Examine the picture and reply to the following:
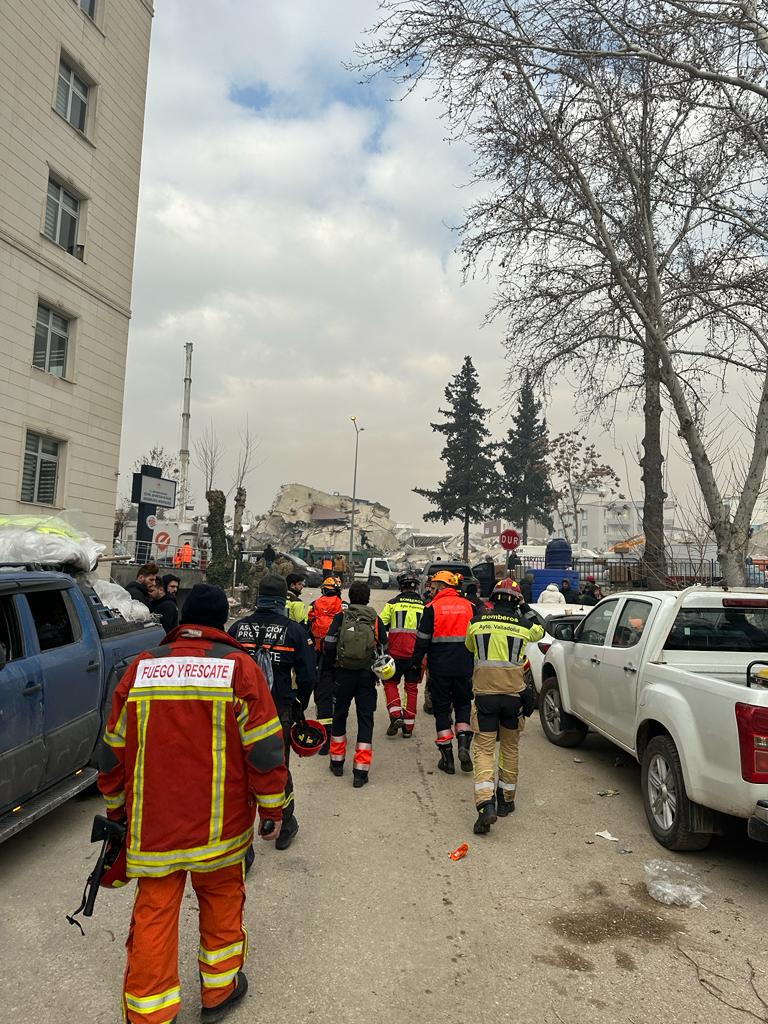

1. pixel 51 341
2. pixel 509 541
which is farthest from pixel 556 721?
pixel 51 341

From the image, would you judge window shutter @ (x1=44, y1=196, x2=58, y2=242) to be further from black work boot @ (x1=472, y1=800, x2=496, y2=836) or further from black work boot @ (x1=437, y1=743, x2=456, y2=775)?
black work boot @ (x1=472, y1=800, x2=496, y2=836)

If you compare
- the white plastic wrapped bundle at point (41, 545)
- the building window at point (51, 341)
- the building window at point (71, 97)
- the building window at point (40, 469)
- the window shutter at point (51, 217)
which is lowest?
the white plastic wrapped bundle at point (41, 545)

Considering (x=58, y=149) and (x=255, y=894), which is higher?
(x=58, y=149)

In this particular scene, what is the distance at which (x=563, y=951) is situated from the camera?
3221mm

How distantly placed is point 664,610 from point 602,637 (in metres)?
1.12

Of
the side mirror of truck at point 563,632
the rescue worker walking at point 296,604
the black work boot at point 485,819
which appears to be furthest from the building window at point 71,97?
the black work boot at point 485,819

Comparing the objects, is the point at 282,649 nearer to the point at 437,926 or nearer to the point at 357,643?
the point at 357,643

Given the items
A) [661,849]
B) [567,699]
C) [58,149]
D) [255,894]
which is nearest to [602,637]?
[567,699]

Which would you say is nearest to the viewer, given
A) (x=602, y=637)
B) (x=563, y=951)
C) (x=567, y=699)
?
(x=563, y=951)

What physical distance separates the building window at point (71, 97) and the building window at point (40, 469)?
27.1 feet

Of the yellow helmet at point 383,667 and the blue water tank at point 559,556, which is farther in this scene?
the blue water tank at point 559,556

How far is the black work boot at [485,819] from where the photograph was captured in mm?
4709

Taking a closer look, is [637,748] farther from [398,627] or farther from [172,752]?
[172,752]

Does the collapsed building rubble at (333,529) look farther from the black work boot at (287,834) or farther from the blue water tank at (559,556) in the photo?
the black work boot at (287,834)
